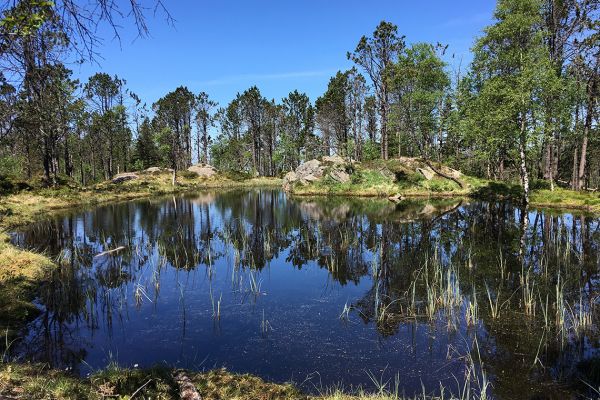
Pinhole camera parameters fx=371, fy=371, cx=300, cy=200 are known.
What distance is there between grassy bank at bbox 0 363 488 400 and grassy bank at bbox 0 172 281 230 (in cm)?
2301

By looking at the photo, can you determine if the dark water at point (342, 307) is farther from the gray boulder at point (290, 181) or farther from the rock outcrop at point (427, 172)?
the gray boulder at point (290, 181)

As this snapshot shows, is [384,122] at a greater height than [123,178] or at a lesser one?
greater

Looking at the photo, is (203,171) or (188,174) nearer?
(188,174)

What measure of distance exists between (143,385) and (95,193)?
49.4m

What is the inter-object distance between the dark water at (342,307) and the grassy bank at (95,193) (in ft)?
27.4

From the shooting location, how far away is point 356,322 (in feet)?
36.4

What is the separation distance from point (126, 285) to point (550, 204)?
34210 millimetres

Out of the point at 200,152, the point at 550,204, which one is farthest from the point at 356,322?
the point at 200,152

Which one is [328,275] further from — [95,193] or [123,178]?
[123,178]

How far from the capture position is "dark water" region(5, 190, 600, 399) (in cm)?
856

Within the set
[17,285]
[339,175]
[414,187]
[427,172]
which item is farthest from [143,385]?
[339,175]

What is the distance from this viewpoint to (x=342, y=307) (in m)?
12.5

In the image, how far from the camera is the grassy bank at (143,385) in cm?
579

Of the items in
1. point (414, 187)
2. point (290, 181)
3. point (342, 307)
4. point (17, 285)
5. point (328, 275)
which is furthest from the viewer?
point (290, 181)
